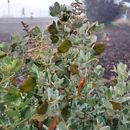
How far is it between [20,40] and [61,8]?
239 millimetres

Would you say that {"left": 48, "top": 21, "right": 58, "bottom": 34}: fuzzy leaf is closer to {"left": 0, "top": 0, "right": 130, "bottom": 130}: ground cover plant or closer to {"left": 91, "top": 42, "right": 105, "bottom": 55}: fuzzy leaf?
{"left": 0, "top": 0, "right": 130, "bottom": 130}: ground cover plant

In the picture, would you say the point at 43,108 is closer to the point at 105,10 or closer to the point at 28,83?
the point at 28,83

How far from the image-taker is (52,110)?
438mm

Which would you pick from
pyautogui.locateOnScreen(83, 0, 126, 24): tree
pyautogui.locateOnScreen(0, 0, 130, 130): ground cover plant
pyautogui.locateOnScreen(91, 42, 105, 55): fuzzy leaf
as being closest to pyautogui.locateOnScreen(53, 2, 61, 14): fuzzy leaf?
pyautogui.locateOnScreen(0, 0, 130, 130): ground cover plant

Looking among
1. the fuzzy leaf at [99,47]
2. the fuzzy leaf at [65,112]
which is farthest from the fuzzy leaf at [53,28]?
the fuzzy leaf at [65,112]

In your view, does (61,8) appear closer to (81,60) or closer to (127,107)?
(81,60)

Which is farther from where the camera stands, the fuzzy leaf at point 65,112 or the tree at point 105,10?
the tree at point 105,10

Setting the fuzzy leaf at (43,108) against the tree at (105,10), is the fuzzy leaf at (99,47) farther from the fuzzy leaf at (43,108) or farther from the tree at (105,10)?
the tree at (105,10)

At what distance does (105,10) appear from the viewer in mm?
11922

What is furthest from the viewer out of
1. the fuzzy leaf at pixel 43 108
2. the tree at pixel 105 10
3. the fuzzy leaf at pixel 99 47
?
the tree at pixel 105 10

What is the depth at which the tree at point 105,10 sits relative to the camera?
1192cm

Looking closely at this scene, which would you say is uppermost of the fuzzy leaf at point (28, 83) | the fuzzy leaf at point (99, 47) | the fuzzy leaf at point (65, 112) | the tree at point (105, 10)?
the tree at point (105, 10)

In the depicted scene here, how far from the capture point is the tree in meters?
11.9

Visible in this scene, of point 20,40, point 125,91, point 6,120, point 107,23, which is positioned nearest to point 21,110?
point 6,120
